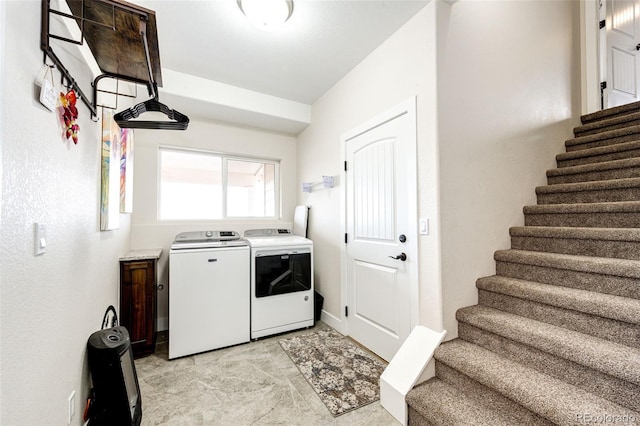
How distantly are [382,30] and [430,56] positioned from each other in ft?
1.89

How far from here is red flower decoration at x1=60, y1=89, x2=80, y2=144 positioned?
1.21m

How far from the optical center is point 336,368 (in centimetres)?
216

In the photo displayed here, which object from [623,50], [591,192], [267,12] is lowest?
[591,192]

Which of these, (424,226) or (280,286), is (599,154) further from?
(280,286)

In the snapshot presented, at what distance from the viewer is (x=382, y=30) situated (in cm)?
218

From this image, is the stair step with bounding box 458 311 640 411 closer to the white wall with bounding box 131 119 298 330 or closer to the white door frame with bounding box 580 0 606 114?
the white wall with bounding box 131 119 298 330

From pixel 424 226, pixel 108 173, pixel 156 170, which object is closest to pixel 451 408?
pixel 424 226

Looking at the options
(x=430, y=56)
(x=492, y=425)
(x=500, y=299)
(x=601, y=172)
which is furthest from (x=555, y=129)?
(x=492, y=425)

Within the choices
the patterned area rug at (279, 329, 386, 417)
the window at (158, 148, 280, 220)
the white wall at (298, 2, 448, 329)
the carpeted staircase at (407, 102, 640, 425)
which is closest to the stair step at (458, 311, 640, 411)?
the carpeted staircase at (407, 102, 640, 425)

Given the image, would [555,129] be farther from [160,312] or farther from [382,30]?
[160,312]

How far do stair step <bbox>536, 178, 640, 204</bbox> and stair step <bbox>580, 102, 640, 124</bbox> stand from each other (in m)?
1.06

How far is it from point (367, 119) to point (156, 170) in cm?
250

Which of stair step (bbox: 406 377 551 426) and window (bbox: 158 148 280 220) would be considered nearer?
stair step (bbox: 406 377 551 426)

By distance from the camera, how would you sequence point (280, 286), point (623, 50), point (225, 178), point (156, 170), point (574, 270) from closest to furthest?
point (574, 270) < point (280, 286) < point (156, 170) < point (623, 50) < point (225, 178)
